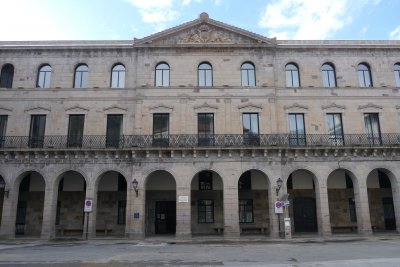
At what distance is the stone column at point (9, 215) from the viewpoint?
76.3 feet

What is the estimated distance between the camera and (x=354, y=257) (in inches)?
523

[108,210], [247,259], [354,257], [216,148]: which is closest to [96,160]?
[108,210]

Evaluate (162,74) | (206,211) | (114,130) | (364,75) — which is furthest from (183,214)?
(364,75)

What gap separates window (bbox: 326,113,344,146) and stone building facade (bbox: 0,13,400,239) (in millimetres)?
99

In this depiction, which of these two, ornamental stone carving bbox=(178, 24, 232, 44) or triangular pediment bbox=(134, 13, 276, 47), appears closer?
triangular pediment bbox=(134, 13, 276, 47)

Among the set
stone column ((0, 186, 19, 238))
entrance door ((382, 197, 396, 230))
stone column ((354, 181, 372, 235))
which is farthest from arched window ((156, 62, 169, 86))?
entrance door ((382, 197, 396, 230))

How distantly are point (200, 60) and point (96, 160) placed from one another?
10461 mm

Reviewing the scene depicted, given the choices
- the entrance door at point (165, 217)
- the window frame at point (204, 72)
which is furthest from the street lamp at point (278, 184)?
the window frame at point (204, 72)

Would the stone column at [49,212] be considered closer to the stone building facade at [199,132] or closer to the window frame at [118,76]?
the stone building facade at [199,132]

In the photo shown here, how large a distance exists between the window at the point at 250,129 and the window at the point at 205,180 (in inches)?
171

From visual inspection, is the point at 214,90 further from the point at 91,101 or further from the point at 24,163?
the point at 24,163

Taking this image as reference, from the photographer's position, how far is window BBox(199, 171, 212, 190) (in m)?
26.6

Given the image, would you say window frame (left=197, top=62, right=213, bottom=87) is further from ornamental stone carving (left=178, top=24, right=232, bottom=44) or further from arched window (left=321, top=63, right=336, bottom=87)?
arched window (left=321, top=63, right=336, bottom=87)

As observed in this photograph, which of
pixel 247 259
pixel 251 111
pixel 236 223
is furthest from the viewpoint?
pixel 251 111
